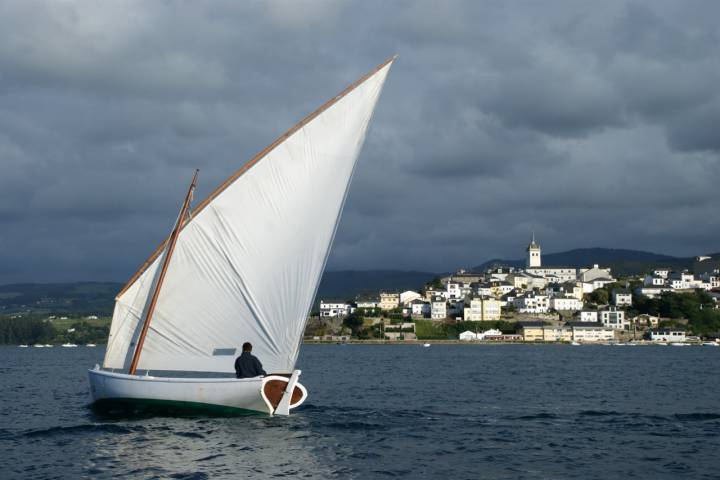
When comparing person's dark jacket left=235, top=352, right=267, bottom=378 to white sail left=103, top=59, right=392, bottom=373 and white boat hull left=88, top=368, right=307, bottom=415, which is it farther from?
white sail left=103, top=59, right=392, bottom=373

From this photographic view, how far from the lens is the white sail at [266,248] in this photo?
27.2 metres

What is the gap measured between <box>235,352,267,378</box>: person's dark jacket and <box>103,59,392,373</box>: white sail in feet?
3.32

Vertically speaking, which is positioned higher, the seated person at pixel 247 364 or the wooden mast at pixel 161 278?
the wooden mast at pixel 161 278

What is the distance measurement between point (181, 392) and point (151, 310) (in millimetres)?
2970

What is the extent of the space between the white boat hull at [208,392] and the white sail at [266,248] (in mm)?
1080

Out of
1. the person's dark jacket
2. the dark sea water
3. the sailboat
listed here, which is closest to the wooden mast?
the sailboat

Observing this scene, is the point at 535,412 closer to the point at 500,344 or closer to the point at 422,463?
the point at 422,463

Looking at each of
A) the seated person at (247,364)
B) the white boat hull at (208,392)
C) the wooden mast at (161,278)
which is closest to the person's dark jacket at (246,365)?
the seated person at (247,364)

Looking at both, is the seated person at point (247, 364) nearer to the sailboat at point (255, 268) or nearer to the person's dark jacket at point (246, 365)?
the person's dark jacket at point (246, 365)

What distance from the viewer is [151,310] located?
94.3 ft

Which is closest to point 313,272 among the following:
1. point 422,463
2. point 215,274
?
point 215,274

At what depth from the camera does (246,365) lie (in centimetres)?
2705

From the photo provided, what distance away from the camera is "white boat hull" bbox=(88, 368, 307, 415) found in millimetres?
27188

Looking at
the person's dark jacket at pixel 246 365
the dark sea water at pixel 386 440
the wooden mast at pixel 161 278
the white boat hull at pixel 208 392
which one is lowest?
the dark sea water at pixel 386 440
